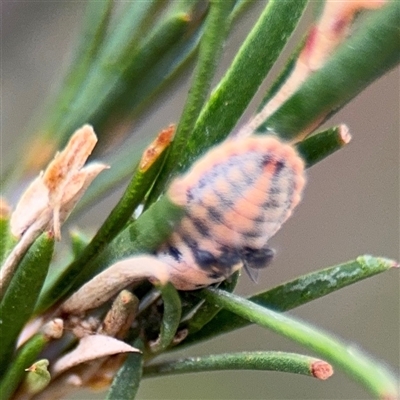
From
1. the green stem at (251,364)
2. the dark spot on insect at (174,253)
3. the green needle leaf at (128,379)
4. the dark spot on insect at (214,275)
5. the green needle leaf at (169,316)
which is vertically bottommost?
the green needle leaf at (128,379)

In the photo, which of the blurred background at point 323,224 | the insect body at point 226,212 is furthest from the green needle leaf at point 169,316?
the blurred background at point 323,224

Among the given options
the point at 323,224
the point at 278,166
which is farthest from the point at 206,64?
the point at 323,224

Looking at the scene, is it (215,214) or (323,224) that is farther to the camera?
(323,224)

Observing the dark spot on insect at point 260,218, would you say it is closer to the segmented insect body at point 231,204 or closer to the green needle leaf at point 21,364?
the segmented insect body at point 231,204

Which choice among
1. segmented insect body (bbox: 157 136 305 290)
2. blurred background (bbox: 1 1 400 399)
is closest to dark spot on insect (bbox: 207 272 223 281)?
segmented insect body (bbox: 157 136 305 290)

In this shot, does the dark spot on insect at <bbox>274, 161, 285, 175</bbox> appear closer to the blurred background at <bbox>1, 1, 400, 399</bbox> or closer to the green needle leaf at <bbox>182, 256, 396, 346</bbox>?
the green needle leaf at <bbox>182, 256, 396, 346</bbox>

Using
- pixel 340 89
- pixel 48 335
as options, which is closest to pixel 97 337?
pixel 48 335

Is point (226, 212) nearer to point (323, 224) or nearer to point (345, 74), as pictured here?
point (345, 74)
